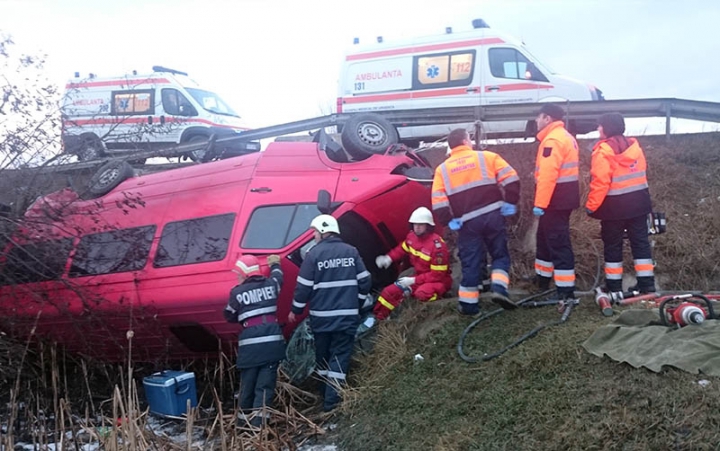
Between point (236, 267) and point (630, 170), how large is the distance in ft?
12.1

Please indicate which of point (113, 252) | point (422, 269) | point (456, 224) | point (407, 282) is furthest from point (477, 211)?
point (113, 252)

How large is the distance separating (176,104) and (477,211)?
10.6 meters

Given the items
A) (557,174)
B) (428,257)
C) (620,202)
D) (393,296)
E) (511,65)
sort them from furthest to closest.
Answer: (511,65) < (393,296) < (428,257) < (620,202) < (557,174)

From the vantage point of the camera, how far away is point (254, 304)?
566cm

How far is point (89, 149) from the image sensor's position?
696 cm

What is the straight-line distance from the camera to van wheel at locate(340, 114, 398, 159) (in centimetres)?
704

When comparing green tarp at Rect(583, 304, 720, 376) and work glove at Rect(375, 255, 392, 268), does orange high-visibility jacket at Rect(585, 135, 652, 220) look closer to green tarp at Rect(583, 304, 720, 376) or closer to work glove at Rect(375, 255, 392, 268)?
green tarp at Rect(583, 304, 720, 376)

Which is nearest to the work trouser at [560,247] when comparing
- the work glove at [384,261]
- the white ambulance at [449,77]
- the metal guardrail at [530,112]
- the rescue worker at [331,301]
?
the work glove at [384,261]

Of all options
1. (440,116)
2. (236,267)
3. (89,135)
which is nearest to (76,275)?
(89,135)

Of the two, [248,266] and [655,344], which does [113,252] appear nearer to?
[248,266]

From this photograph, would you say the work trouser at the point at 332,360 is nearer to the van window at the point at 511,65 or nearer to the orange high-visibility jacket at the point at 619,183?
the orange high-visibility jacket at the point at 619,183

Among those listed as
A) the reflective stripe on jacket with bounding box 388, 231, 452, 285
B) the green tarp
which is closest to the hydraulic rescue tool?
the green tarp

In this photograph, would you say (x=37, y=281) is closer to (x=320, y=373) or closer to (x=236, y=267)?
(x=236, y=267)

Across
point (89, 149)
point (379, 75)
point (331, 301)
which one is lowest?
point (331, 301)
